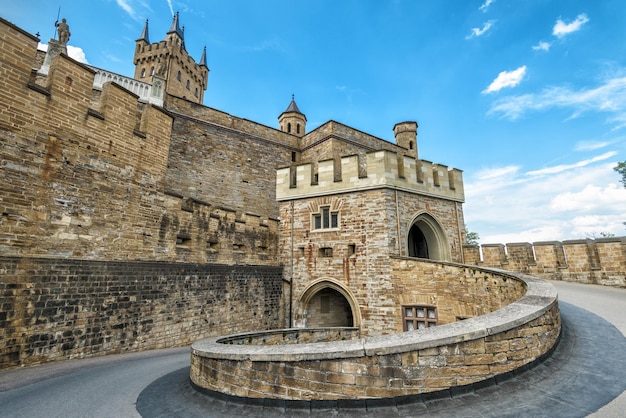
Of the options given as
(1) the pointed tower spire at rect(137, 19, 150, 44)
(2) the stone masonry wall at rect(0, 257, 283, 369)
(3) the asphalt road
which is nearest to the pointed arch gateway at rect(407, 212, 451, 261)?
(3) the asphalt road

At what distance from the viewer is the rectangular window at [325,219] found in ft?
35.9

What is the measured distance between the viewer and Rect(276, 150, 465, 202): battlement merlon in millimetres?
10438

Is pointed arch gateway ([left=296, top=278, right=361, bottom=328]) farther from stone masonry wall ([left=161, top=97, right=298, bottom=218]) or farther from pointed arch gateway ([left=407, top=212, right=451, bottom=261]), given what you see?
stone masonry wall ([left=161, top=97, right=298, bottom=218])

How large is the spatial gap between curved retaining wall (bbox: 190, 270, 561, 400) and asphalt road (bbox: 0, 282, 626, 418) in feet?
0.51

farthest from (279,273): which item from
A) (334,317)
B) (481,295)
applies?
(481,295)

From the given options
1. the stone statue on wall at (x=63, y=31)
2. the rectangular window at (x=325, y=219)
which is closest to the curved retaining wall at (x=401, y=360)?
the rectangular window at (x=325, y=219)

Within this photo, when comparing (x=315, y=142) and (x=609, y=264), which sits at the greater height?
(x=315, y=142)

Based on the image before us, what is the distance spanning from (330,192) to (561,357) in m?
8.29

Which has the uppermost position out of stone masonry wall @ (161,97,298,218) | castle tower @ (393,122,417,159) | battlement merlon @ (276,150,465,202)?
castle tower @ (393,122,417,159)

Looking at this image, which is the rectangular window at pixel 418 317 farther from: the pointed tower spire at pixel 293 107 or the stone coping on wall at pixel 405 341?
the pointed tower spire at pixel 293 107

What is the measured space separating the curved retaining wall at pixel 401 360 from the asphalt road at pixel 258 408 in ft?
A: 0.51

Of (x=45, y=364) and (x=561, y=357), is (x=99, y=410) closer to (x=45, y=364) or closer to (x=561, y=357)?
(x=45, y=364)

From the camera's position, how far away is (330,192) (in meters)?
11.0

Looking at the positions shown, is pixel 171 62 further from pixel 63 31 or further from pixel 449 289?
pixel 449 289
